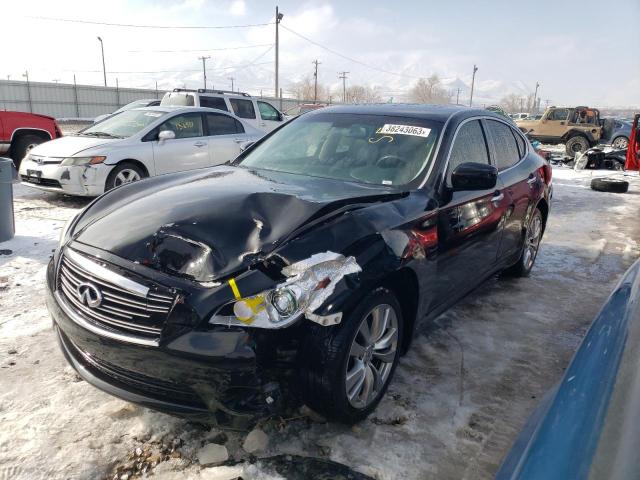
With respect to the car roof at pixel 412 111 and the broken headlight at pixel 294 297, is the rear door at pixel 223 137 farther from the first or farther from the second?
the broken headlight at pixel 294 297

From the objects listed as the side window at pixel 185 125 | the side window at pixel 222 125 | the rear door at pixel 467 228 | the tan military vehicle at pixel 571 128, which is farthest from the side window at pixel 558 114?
the rear door at pixel 467 228

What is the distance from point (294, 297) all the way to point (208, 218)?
65 centimetres

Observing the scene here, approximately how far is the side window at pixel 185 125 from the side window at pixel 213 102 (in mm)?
2809

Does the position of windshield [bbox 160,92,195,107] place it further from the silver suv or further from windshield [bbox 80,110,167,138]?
windshield [bbox 80,110,167,138]

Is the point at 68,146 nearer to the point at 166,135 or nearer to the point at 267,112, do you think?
the point at 166,135

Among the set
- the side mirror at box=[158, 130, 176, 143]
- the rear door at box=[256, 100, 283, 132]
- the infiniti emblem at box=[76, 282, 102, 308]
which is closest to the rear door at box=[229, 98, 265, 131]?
the rear door at box=[256, 100, 283, 132]

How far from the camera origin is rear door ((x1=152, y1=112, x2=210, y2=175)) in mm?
8039

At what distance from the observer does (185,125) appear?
28.0ft

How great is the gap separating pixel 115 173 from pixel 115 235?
5.53m

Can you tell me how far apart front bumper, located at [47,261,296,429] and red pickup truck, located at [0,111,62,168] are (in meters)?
9.20

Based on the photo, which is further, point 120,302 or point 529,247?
point 529,247

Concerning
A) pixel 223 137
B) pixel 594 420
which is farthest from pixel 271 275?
pixel 223 137

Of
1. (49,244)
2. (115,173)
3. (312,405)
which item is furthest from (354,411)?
(115,173)

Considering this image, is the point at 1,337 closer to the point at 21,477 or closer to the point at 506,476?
the point at 21,477
